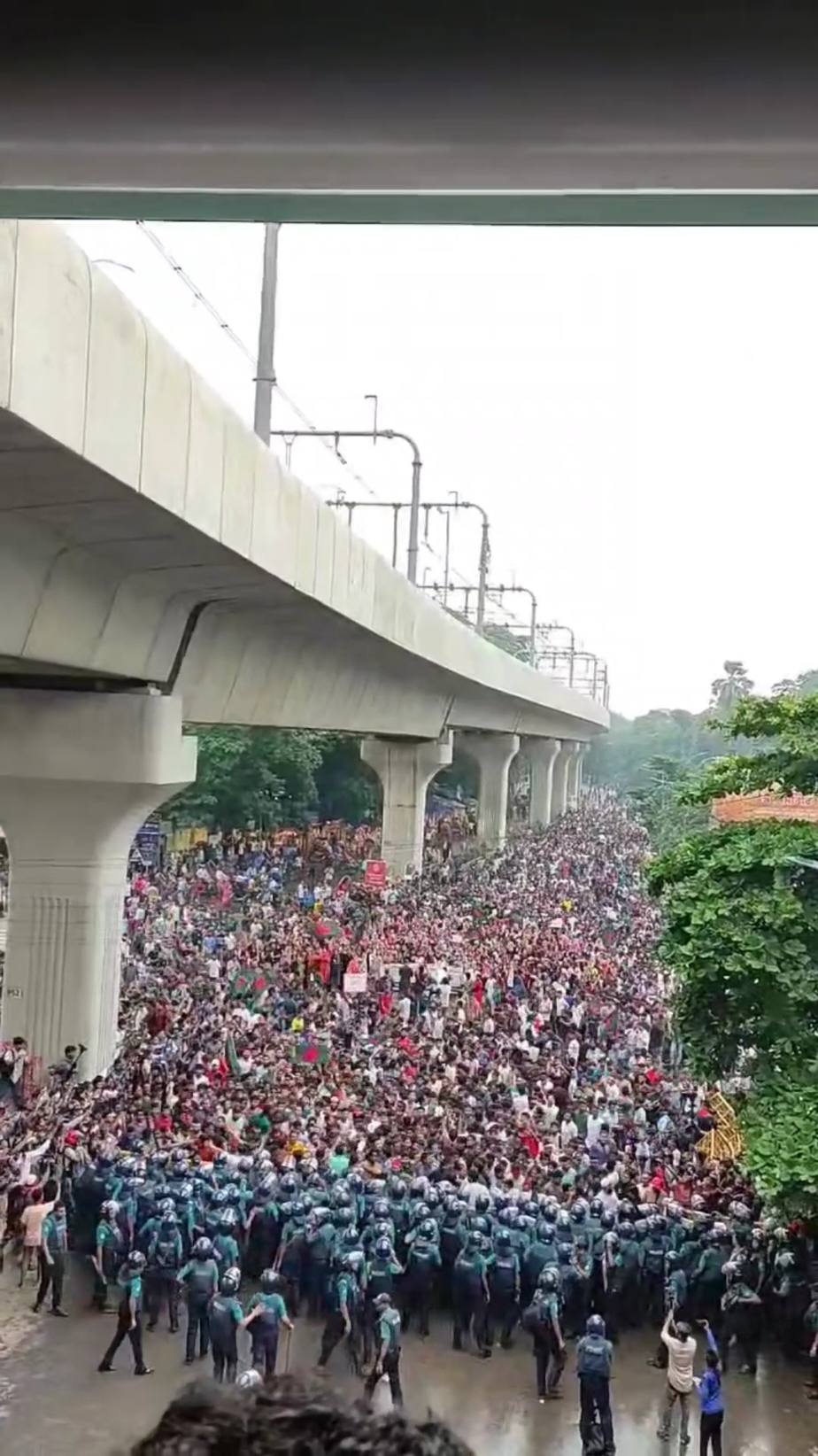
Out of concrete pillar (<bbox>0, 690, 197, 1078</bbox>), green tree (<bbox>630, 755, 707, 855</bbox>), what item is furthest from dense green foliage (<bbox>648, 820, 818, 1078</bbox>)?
concrete pillar (<bbox>0, 690, 197, 1078</bbox>)

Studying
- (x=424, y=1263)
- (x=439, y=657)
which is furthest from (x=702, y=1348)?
(x=439, y=657)

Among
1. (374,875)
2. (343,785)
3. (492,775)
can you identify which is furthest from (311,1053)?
(492,775)

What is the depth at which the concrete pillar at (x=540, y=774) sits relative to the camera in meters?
34.3

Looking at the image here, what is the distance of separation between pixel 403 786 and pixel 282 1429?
61.2 ft

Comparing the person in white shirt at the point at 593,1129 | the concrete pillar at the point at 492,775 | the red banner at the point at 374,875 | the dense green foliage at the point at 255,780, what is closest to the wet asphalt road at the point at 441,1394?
the person in white shirt at the point at 593,1129

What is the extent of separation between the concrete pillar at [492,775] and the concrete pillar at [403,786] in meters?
6.76

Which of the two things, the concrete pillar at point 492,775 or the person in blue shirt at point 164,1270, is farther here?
the concrete pillar at point 492,775

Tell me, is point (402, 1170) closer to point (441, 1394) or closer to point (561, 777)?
point (441, 1394)

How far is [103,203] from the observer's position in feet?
4.40

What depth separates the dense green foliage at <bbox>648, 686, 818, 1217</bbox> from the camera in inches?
224

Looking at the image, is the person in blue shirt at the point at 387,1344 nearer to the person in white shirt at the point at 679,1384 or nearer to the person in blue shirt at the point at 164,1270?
the person in blue shirt at the point at 164,1270

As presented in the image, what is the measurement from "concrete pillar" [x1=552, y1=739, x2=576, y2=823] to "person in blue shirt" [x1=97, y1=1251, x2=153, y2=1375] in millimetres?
32692

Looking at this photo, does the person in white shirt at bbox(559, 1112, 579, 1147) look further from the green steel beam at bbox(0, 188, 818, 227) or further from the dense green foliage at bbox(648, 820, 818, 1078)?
the green steel beam at bbox(0, 188, 818, 227)

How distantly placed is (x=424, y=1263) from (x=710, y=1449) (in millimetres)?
1244
